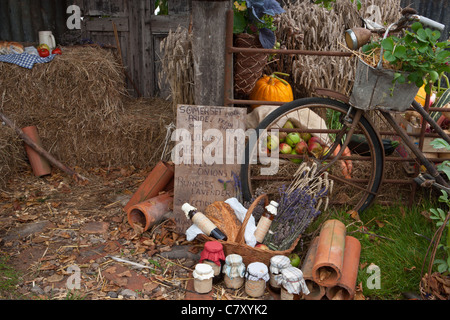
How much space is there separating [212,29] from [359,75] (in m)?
1.28

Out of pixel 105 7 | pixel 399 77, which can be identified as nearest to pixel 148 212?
pixel 399 77

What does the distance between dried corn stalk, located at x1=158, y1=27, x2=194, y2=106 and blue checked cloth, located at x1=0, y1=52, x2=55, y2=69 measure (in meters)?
1.70

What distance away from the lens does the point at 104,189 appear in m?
4.68

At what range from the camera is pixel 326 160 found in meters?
3.70

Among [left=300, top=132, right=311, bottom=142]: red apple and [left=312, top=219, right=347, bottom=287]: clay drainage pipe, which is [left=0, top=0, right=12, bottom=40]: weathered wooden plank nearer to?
[left=300, top=132, right=311, bottom=142]: red apple

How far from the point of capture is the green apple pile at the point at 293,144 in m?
3.91

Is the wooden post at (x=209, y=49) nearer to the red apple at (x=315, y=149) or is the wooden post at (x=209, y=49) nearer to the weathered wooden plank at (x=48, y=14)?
the red apple at (x=315, y=149)

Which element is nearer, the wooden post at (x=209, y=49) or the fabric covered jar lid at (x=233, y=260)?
the fabric covered jar lid at (x=233, y=260)

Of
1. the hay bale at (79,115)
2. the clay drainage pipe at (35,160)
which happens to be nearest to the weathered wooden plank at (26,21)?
the hay bale at (79,115)

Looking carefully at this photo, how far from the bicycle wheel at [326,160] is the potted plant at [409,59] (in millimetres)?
486

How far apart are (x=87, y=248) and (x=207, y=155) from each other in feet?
4.02

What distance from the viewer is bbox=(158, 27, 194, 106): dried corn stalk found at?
4.25 metres

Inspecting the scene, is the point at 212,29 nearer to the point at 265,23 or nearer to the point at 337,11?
the point at 265,23

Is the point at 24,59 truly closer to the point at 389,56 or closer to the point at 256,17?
the point at 256,17
